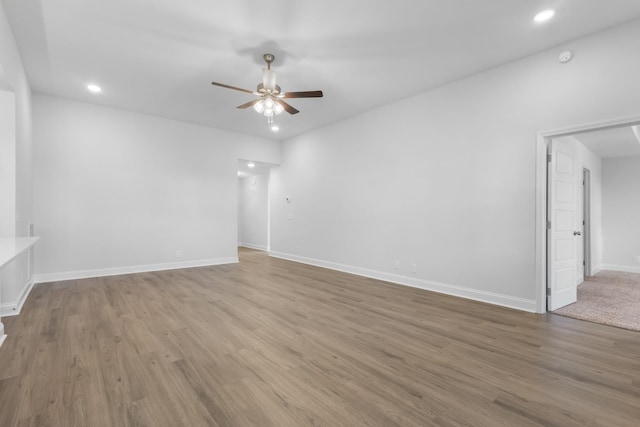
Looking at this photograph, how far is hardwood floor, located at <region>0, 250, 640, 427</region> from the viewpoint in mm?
1709

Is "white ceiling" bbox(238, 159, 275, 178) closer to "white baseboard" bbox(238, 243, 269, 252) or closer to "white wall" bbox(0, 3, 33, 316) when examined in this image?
"white baseboard" bbox(238, 243, 269, 252)

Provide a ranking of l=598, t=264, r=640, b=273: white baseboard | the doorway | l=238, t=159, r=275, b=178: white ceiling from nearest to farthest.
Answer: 1. l=598, t=264, r=640, b=273: white baseboard
2. l=238, t=159, r=275, b=178: white ceiling
3. the doorway

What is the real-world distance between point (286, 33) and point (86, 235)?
496 centimetres

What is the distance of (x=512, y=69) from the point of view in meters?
3.71

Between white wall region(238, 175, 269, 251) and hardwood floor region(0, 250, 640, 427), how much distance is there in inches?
223

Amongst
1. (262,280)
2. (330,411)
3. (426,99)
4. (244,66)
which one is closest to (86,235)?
(262,280)

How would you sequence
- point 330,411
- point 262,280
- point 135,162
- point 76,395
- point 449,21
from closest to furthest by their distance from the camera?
point 330,411 → point 76,395 → point 449,21 → point 262,280 → point 135,162

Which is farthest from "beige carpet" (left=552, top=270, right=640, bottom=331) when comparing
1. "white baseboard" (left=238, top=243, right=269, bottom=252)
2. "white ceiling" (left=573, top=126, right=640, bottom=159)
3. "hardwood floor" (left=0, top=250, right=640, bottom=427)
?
"white baseboard" (left=238, top=243, right=269, bottom=252)

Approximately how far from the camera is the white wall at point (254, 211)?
954 cm

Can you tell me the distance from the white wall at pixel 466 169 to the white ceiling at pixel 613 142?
165 centimetres

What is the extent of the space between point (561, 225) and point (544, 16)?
240cm

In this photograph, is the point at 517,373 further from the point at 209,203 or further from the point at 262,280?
the point at 209,203

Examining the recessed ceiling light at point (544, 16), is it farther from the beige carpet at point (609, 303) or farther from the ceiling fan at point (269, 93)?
the beige carpet at point (609, 303)

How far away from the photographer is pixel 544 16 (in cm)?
288
